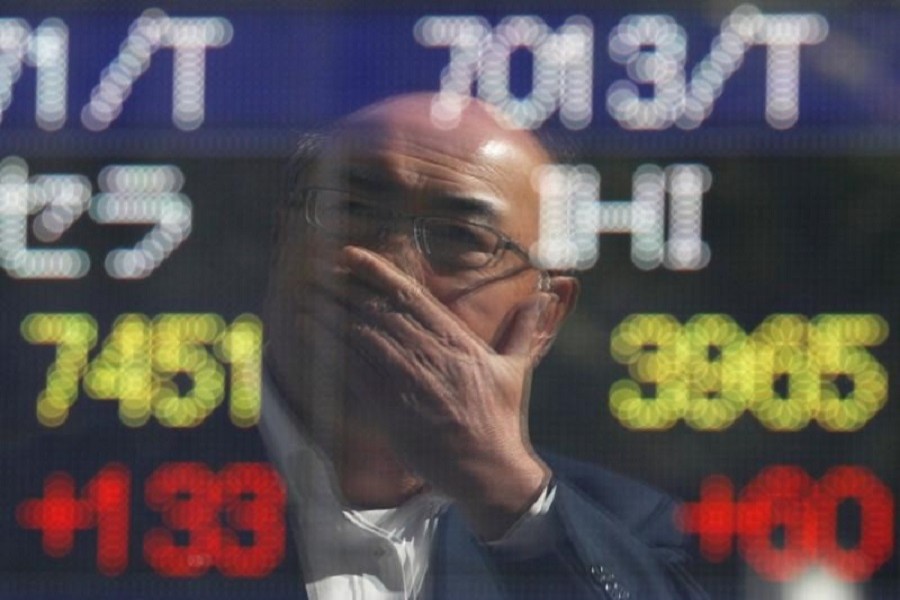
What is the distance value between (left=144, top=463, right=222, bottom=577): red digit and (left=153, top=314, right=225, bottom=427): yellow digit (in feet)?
0.29

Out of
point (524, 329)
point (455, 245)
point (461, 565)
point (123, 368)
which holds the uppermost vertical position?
point (455, 245)

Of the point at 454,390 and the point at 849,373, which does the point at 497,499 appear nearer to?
the point at 454,390

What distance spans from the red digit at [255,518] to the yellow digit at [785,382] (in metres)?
0.72

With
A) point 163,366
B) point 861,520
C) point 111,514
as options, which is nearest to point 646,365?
point 861,520

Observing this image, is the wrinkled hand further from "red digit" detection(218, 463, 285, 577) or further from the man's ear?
"red digit" detection(218, 463, 285, 577)

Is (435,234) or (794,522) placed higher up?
(435,234)

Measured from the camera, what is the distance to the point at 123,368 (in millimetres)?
2881

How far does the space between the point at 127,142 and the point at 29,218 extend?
18cm

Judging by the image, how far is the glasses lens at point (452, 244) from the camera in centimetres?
278

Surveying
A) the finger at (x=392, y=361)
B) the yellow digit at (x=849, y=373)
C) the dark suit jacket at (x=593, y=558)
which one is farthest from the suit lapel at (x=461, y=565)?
the yellow digit at (x=849, y=373)

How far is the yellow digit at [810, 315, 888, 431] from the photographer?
281cm

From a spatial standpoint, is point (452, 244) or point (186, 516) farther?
point (186, 516)

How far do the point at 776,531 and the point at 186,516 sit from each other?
0.87m

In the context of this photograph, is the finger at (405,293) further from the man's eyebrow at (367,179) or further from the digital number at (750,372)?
the digital number at (750,372)
